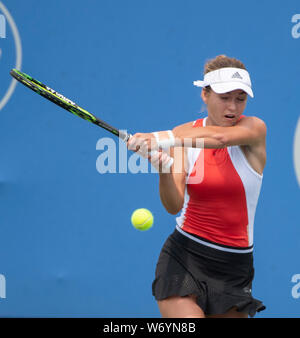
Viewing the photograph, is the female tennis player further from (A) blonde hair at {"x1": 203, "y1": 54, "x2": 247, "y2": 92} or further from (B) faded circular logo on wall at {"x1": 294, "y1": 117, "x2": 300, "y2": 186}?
(B) faded circular logo on wall at {"x1": 294, "y1": 117, "x2": 300, "y2": 186}

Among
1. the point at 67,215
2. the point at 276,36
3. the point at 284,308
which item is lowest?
the point at 284,308

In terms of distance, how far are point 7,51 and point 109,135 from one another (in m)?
0.88

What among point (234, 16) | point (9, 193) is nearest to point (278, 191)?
point (234, 16)

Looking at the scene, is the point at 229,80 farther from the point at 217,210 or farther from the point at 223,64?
the point at 217,210

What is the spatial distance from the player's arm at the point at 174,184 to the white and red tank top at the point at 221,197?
4 cm

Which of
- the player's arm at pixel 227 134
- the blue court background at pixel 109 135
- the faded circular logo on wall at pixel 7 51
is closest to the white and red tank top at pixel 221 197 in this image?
the player's arm at pixel 227 134

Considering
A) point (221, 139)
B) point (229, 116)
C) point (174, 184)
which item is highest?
point (229, 116)

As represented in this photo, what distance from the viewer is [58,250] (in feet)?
12.3

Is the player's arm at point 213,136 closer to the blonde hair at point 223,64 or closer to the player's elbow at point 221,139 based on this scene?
the player's elbow at point 221,139

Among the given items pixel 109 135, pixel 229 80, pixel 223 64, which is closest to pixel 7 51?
pixel 109 135

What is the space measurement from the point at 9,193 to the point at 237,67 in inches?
74.1

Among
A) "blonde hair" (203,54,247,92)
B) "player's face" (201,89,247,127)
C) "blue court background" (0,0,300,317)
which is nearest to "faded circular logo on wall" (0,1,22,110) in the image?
"blue court background" (0,0,300,317)

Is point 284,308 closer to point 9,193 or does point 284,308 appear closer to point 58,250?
point 58,250

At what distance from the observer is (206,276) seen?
247 centimetres
